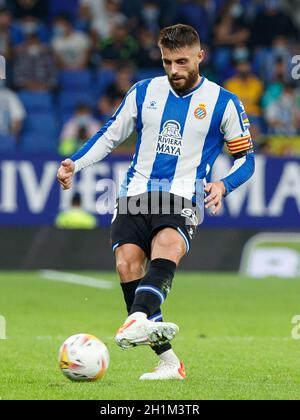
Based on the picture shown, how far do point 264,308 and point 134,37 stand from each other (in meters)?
8.94

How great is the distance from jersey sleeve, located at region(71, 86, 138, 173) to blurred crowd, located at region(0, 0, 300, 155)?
9849 mm

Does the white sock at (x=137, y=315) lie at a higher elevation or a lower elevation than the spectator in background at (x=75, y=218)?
lower

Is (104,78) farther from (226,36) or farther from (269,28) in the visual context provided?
(269,28)

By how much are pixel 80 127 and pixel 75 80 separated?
2.29 metres

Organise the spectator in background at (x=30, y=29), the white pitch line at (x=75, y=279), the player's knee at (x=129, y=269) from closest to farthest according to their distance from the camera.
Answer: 1. the player's knee at (x=129, y=269)
2. the white pitch line at (x=75, y=279)
3. the spectator in background at (x=30, y=29)

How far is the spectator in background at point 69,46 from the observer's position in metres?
19.0

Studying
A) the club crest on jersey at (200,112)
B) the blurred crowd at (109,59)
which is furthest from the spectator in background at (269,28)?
the club crest on jersey at (200,112)

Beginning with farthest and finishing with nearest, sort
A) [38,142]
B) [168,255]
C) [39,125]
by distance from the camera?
[39,125] < [38,142] < [168,255]

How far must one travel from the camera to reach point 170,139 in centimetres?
689

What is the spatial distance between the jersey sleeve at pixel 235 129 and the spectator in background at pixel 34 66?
1187 cm

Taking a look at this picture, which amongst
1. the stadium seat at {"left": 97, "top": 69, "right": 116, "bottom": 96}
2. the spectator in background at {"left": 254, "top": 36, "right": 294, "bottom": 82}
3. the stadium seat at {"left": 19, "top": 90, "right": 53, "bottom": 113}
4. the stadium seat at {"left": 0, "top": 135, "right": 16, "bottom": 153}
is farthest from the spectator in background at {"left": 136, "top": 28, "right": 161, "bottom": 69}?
the stadium seat at {"left": 0, "top": 135, "right": 16, "bottom": 153}

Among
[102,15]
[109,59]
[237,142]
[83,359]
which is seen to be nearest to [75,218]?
[109,59]

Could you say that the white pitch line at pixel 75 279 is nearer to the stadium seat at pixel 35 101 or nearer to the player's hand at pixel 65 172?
the stadium seat at pixel 35 101
